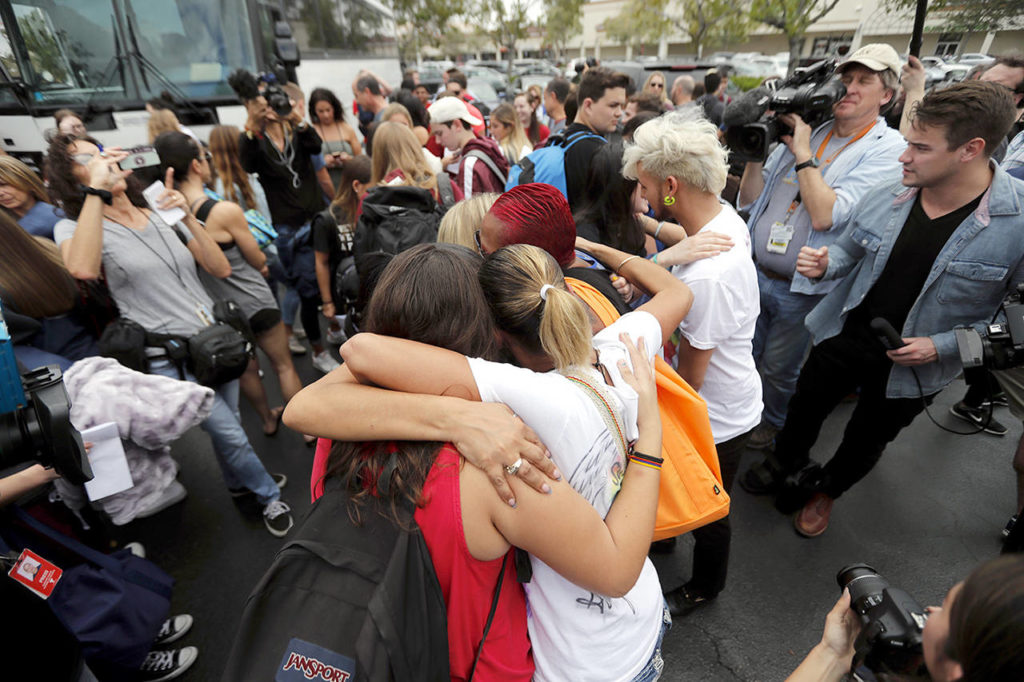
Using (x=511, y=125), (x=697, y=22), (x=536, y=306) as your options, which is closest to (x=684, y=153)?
(x=536, y=306)

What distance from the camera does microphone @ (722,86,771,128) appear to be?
288 centimetres

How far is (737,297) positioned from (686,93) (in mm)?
6552

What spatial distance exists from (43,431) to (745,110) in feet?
11.2

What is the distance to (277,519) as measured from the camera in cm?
285

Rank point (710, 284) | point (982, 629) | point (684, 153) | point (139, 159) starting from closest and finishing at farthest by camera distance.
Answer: point (982, 629) < point (710, 284) < point (684, 153) < point (139, 159)

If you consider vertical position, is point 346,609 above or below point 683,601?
above

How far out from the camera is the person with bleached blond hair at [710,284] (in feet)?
5.98

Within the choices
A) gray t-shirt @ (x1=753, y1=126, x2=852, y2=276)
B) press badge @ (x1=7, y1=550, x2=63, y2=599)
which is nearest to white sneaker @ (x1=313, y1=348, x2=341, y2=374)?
press badge @ (x1=7, y1=550, x2=63, y2=599)

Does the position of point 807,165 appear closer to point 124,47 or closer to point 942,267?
point 942,267

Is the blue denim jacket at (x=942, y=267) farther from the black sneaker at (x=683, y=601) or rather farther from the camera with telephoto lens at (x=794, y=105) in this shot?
the black sneaker at (x=683, y=601)

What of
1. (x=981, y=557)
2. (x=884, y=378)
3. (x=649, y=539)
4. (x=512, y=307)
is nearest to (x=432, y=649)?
(x=649, y=539)

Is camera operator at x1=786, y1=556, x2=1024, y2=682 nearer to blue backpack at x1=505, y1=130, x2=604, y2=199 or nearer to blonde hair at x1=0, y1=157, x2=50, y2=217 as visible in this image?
blue backpack at x1=505, y1=130, x2=604, y2=199

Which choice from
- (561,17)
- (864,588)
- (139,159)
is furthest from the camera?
(561,17)

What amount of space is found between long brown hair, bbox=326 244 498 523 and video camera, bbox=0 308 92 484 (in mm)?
805
